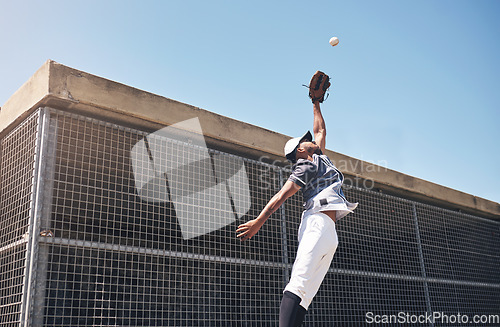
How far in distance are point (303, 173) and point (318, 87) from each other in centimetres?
130

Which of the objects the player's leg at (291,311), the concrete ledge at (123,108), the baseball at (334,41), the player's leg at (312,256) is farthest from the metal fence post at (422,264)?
the player's leg at (291,311)

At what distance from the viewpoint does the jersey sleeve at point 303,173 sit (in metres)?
4.45

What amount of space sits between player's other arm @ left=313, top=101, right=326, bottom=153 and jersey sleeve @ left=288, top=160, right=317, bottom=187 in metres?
0.60

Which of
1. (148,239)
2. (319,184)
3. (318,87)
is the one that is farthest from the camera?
(148,239)

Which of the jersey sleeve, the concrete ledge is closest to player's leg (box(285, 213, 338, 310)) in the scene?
the jersey sleeve

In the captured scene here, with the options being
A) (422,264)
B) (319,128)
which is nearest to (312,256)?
(319,128)

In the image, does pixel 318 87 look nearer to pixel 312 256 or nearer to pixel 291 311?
pixel 312 256

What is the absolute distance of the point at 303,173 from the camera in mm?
4516

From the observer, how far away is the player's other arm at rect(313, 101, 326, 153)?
5.20 metres

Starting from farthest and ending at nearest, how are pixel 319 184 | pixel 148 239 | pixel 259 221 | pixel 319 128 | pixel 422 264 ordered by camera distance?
pixel 422 264 < pixel 148 239 < pixel 319 128 < pixel 319 184 < pixel 259 221

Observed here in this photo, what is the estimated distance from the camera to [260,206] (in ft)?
25.6

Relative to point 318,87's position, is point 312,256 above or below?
below

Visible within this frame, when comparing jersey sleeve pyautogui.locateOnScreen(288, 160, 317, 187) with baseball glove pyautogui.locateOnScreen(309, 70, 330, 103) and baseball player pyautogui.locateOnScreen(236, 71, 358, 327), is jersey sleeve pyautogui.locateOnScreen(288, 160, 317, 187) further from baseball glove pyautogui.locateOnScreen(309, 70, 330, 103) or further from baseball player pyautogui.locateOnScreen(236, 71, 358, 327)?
baseball glove pyautogui.locateOnScreen(309, 70, 330, 103)

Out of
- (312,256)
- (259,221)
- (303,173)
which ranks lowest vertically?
(312,256)
